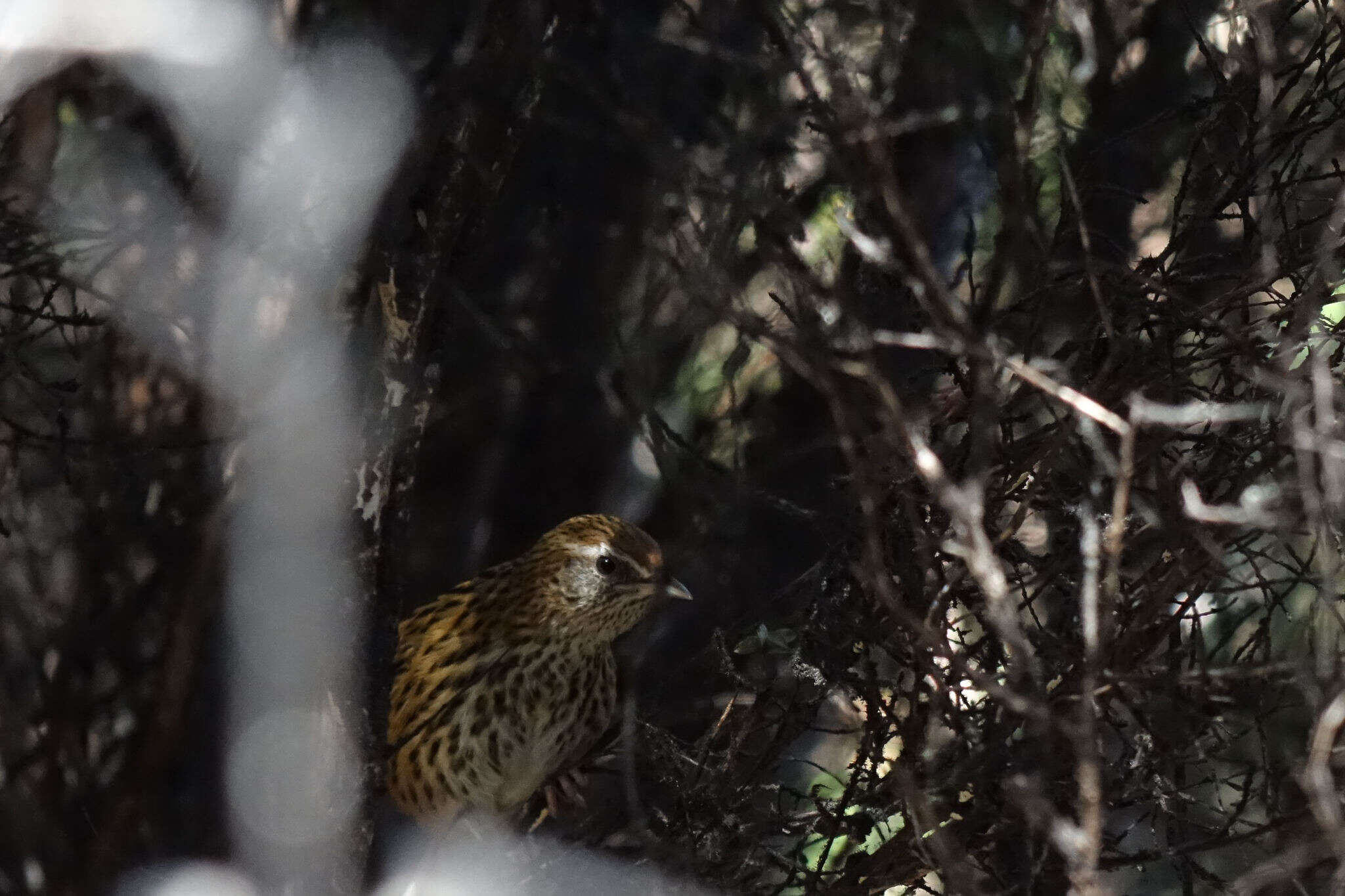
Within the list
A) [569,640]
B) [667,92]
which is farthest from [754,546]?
[667,92]

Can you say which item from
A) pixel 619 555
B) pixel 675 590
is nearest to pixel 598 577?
pixel 619 555

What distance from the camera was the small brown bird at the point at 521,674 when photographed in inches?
138

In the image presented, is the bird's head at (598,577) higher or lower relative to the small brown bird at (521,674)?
higher

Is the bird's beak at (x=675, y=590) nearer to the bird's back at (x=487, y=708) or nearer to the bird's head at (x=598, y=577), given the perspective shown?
the bird's head at (x=598, y=577)

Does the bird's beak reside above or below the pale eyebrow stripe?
below

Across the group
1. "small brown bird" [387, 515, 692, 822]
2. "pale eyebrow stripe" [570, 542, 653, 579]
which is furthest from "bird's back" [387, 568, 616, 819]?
"pale eyebrow stripe" [570, 542, 653, 579]

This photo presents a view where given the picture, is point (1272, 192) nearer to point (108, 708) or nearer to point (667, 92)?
point (667, 92)

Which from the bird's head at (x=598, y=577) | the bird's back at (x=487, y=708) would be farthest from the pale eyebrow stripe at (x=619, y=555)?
the bird's back at (x=487, y=708)

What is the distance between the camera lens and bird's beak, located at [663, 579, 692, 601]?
3430 mm

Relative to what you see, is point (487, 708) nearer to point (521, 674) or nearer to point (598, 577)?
point (521, 674)

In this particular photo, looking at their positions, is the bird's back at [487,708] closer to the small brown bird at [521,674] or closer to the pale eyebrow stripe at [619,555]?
the small brown bird at [521,674]

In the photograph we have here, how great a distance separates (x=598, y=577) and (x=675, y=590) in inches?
9.1

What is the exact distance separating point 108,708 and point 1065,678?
328cm

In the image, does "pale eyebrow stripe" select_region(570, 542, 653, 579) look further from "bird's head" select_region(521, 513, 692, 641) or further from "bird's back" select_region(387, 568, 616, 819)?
"bird's back" select_region(387, 568, 616, 819)
